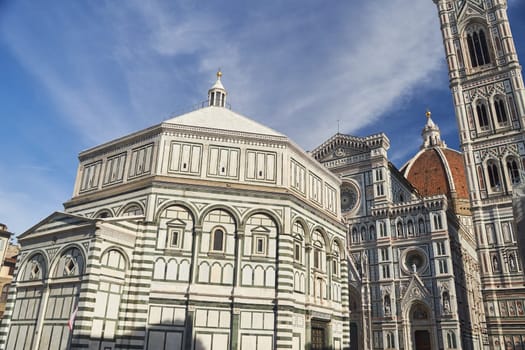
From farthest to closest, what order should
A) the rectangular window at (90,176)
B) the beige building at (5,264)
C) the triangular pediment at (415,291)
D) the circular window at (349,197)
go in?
the circular window at (349,197) → the triangular pediment at (415,291) → the beige building at (5,264) → the rectangular window at (90,176)

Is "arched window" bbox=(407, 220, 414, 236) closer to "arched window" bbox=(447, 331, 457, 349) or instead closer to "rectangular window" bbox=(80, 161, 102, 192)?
"arched window" bbox=(447, 331, 457, 349)

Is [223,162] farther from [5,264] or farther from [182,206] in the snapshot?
[5,264]

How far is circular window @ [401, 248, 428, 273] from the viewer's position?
39.8m

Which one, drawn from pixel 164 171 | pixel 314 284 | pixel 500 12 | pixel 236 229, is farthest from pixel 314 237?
pixel 500 12

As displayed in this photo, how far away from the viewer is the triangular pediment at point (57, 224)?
19625 millimetres

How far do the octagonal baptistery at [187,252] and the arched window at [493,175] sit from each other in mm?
25625

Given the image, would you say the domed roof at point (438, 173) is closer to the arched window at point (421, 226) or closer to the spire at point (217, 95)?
the arched window at point (421, 226)

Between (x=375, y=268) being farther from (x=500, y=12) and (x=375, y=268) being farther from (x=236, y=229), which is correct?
(x=500, y=12)

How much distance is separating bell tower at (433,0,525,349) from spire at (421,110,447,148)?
38.3m

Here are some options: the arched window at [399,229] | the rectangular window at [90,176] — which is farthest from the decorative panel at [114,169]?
the arched window at [399,229]

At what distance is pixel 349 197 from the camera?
4691 cm

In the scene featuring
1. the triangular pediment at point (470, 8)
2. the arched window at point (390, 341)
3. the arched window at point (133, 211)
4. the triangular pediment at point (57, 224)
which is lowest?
the arched window at point (390, 341)

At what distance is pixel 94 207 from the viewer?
78.8 ft

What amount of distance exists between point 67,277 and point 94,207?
18.2 feet
